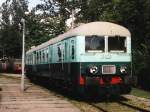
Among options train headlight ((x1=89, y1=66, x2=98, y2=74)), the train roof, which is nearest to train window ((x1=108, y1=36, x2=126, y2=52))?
the train roof

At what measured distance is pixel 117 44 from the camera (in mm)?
20719

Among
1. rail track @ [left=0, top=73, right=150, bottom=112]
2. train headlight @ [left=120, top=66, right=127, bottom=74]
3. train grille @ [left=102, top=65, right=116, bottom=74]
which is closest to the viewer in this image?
rail track @ [left=0, top=73, right=150, bottom=112]

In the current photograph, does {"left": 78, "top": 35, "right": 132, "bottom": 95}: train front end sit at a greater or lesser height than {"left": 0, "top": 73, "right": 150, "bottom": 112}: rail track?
greater

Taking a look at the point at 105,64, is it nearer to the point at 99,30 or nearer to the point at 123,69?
the point at 123,69

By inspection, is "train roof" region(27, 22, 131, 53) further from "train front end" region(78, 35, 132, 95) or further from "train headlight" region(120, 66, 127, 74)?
"train headlight" region(120, 66, 127, 74)

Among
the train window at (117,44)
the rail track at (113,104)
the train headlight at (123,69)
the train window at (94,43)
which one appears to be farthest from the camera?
the train window at (117,44)

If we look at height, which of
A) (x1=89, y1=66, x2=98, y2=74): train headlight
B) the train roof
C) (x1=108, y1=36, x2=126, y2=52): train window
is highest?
the train roof

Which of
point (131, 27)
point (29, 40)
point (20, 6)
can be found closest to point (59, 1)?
point (29, 40)

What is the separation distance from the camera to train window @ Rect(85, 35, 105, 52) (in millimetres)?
20328

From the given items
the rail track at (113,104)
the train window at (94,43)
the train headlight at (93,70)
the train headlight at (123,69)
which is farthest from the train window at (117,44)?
the rail track at (113,104)

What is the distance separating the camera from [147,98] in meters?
21.5

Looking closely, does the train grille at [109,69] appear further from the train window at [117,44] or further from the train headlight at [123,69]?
the train window at [117,44]

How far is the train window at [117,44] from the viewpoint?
2061 centimetres

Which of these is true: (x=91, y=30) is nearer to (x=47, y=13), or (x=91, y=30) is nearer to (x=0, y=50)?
(x=47, y=13)
